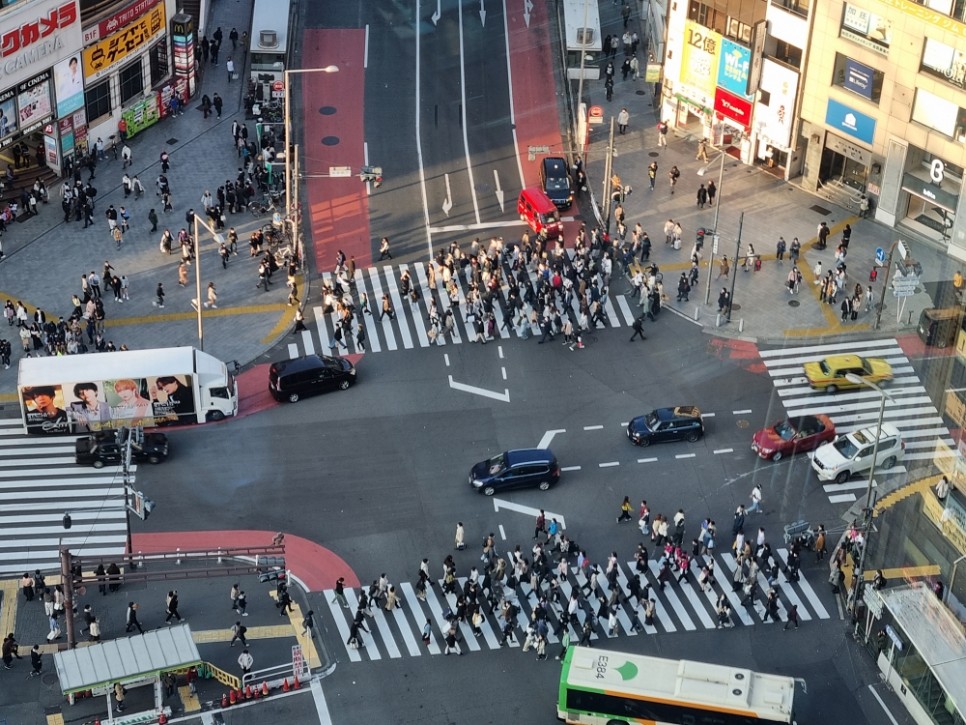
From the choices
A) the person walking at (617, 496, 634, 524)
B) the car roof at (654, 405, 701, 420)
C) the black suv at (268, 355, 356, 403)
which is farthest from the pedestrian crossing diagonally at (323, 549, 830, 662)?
the black suv at (268, 355, 356, 403)

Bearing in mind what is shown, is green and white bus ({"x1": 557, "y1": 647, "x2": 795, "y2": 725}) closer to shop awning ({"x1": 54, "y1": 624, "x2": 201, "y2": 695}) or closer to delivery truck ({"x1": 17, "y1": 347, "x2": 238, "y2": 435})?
shop awning ({"x1": 54, "y1": 624, "x2": 201, "y2": 695})

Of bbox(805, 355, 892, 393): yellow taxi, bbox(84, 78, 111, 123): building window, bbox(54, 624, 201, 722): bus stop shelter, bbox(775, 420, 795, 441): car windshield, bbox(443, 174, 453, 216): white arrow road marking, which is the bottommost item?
bbox(54, 624, 201, 722): bus stop shelter

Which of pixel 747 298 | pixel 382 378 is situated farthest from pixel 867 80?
pixel 382 378

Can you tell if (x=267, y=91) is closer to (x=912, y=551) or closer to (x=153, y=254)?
(x=153, y=254)

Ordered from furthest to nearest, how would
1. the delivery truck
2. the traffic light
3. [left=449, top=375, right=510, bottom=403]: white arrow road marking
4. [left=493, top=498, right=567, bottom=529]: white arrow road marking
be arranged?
the traffic light → [left=449, top=375, right=510, bottom=403]: white arrow road marking → the delivery truck → [left=493, top=498, right=567, bottom=529]: white arrow road marking

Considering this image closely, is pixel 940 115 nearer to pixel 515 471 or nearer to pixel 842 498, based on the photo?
pixel 842 498

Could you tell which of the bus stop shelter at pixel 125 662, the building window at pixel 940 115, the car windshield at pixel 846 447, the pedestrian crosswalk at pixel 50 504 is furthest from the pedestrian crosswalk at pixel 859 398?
the pedestrian crosswalk at pixel 50 504
